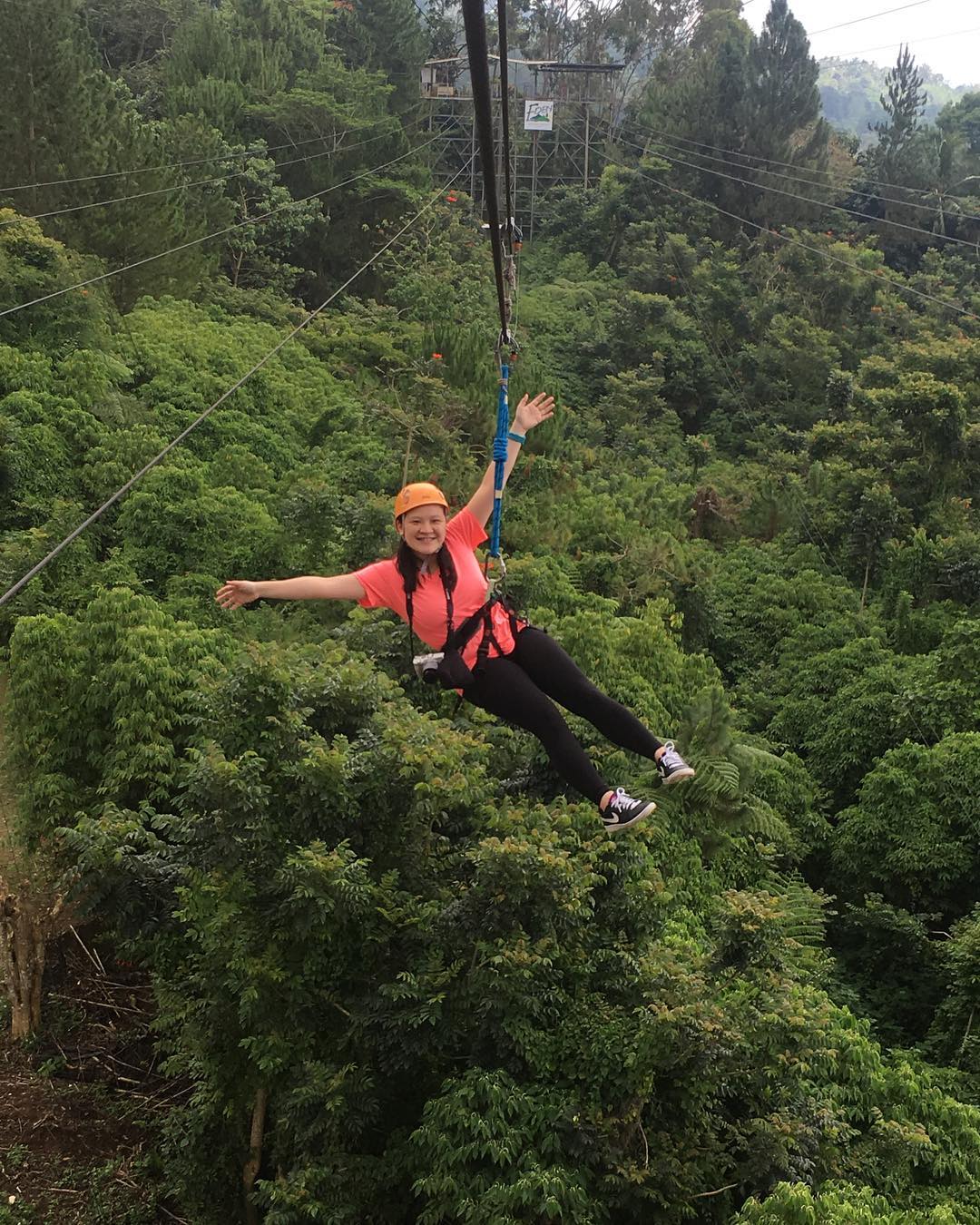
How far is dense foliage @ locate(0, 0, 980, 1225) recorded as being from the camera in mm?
4754

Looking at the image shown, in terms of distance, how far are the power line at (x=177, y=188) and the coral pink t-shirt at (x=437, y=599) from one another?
34.0 feet

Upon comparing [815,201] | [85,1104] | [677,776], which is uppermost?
[815,201]

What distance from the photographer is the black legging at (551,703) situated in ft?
11.2

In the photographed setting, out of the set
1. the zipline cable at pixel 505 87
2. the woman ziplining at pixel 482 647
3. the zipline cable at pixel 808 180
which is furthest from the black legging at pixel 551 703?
the zipline cable at pixel 808 180

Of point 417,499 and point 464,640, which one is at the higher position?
point 417,499

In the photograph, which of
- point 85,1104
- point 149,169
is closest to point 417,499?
point 85,1104

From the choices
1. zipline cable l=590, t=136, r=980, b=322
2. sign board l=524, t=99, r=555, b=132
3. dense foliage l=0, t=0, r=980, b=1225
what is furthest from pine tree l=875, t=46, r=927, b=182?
sign board l=524, t=99, r=555, b=132

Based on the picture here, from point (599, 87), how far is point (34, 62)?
24.1 metres

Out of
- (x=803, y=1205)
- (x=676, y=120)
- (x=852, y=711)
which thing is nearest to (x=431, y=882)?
(x=803, y=1205)

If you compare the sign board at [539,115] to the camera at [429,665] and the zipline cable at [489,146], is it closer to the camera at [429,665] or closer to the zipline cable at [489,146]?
the zipline cable at [489,146]

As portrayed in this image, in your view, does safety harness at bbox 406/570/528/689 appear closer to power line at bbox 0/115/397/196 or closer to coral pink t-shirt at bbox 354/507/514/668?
coral pink t-shirt at bbox 354/507/514/668

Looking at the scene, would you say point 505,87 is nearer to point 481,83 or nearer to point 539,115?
point 481,83

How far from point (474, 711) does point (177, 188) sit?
1240cm

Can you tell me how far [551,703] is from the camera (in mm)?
3492
